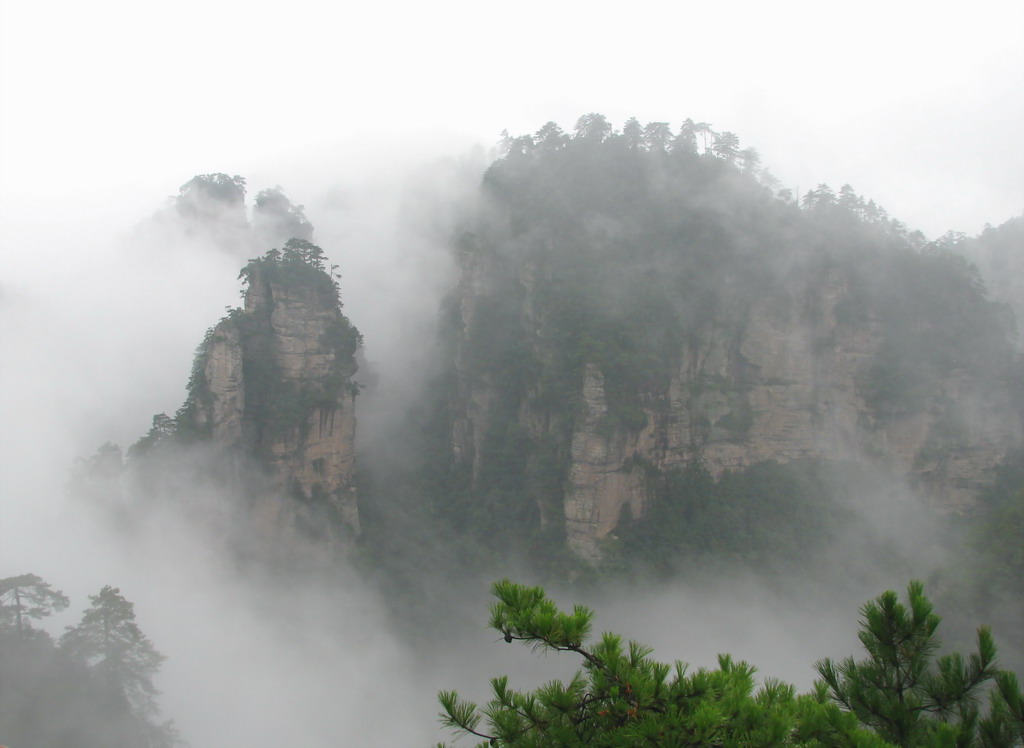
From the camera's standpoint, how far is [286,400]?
25.9 metres

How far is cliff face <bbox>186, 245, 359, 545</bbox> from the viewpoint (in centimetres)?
2522

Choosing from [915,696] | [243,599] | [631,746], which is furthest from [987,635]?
[243,599]

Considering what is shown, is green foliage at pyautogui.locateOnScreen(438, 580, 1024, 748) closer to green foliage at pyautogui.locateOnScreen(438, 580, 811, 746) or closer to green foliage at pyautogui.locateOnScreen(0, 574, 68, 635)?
green foliage at pyautogui.locateOnScreen(438, 580, 811, 746)

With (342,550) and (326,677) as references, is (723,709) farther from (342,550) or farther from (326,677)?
(342,550)

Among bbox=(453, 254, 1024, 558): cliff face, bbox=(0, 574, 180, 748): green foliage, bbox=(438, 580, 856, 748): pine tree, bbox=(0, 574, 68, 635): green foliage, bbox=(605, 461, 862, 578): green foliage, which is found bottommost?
bbox=(438, 580, 856, 748): pine tree

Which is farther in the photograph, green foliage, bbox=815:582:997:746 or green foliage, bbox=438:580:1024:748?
green foliage, bbox=815:582:997:746

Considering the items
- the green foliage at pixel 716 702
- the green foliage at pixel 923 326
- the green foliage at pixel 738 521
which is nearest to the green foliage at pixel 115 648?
the green foliage at pixel 716 702

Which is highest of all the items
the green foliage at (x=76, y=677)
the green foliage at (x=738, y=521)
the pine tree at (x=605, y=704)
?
the green foliage at (x=738, y=521)

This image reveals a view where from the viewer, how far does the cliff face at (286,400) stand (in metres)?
25.2

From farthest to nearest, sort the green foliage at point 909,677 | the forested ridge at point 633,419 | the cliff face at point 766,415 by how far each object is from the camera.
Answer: the cliff face at point 766,415 < the forested ridge at point 633,419 < the green foliage at point 909,677

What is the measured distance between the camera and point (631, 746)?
4016 mm

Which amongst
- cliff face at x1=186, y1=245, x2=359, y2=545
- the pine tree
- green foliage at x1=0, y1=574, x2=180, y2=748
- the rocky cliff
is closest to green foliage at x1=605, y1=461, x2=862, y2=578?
the rocky cliff

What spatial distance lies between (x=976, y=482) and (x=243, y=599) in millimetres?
29625

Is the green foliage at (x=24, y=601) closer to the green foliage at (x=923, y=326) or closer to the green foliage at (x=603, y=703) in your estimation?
the green foliage at (x=603, y=703)
